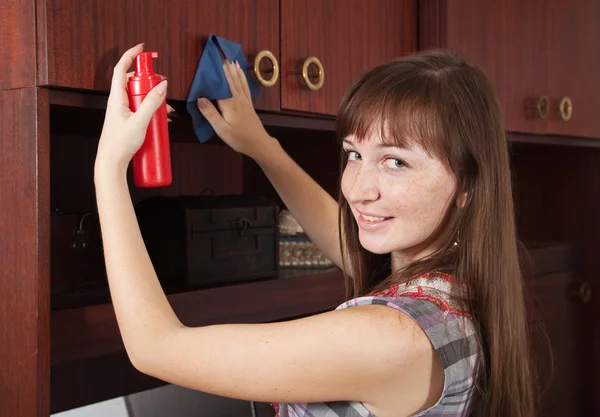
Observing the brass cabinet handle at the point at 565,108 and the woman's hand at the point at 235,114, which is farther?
the brass cabinet handle at the point at 565,108

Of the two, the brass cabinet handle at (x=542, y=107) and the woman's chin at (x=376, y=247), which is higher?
the brass cabinet handle at (x=542, y=107)

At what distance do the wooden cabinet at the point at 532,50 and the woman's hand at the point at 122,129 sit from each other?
0.93m

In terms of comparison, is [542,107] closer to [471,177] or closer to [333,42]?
[333,42]

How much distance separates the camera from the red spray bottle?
1046 mm

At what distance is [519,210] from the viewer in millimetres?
2652

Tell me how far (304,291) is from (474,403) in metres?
0.50

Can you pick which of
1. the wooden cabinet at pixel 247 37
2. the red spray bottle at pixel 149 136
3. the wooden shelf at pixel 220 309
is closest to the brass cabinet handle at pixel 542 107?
the wooden cabinet at pixel 247 37

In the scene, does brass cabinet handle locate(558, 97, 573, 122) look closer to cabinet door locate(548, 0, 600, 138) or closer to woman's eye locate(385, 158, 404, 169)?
cabinet door locate(548, 0, 600, 138)

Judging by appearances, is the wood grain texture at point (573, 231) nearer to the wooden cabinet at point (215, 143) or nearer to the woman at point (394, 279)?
the wooden cabinet at point (215, 143)

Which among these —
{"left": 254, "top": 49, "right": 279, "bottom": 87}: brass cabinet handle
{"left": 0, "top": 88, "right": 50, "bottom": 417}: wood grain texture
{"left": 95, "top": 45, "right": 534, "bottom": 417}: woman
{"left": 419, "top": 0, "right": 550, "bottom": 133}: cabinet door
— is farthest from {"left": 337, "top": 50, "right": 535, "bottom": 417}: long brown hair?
{"left": 419, "top": 0, "right": 550, "bottom": 133}: cabinet door

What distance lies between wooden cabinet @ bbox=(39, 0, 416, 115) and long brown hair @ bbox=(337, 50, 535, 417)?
23cm

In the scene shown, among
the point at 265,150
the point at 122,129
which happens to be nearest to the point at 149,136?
the point at 122,129

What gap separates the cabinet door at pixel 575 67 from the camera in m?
2.14

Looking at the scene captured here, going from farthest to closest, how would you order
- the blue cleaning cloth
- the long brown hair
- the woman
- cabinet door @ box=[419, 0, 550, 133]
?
1. cabinet door @ box=[419, 0, 550, 133]
2. the blue cleaning cloth
3. the long brown hair
4. the woman
